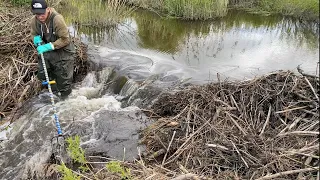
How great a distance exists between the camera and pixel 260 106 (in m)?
4.61

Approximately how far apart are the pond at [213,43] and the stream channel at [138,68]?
2 centimetres

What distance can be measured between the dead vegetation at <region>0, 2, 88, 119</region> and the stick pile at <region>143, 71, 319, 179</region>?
2.53m

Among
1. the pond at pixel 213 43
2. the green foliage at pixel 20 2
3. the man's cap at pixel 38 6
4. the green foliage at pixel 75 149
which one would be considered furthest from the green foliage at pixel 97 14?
the green foliage at pixel 75 149

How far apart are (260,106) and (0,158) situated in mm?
3905

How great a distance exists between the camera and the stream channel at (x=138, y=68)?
16.0 ft

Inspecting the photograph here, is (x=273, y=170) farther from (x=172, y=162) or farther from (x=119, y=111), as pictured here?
(x=119, y=111)

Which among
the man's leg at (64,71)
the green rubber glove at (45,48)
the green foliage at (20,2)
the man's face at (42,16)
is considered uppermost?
the green foliage at (20,2)

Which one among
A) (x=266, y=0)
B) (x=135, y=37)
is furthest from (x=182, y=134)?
(x=266, y=0)

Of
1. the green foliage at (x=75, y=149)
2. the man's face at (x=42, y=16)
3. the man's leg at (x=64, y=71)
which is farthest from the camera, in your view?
the man's leg at (x=64, y=71)

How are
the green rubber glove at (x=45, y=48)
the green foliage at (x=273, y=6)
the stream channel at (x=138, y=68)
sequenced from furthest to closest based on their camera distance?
the green foliage at (x=273, y=6) < the green rubber glove at (x=45, y=48) < the stream channel at (x=138, y=68)

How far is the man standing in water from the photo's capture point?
5.21 meters

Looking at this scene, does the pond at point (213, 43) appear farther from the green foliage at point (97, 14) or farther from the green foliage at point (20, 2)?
the green foliage at point (20, 2)

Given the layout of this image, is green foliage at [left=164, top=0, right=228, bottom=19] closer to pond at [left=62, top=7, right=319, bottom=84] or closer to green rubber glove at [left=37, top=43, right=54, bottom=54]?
pond at [left=62, top=7, right=319, bottom=84]

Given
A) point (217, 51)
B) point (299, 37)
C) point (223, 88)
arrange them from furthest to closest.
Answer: point (217, 51) < point (299, 37) < point (223, 88)
